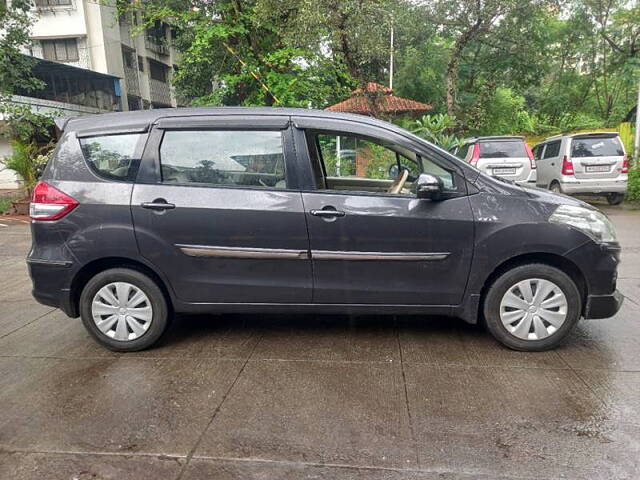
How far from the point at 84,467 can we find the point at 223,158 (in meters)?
2.24

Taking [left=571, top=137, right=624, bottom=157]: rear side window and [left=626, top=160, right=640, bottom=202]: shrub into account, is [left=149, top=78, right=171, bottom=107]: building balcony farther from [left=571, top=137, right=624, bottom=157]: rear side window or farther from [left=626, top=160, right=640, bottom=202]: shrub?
[left=626, top=160, right=640, bottom=202]: shrub

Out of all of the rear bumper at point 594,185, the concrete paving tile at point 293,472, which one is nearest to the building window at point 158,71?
the rear bumper at point 594,185

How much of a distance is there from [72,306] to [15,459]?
1.49 meters

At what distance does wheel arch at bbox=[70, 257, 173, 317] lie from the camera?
379 cm

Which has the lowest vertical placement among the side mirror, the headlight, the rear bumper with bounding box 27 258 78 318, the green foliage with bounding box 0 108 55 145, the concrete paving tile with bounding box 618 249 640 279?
the concrete paving tile with bounding box 618 249 640 279

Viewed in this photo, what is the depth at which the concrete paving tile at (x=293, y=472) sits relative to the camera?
7.81 ft

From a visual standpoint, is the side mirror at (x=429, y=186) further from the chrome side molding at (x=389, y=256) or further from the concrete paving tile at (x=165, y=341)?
the concrete paving tile at (x=165, y=341)

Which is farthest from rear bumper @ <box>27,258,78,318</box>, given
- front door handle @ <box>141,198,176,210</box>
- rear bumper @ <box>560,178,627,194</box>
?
rear bumper @ <box>560,178,627,194</box>

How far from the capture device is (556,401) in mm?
3037

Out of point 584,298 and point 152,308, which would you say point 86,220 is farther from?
point 584,298

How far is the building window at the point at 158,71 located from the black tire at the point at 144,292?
32.1 meters

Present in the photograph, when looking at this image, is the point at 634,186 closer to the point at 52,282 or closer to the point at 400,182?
the point at 400,182

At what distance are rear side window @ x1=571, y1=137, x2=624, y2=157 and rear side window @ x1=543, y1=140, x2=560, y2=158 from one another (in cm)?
50

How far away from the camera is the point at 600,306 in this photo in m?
3.64
